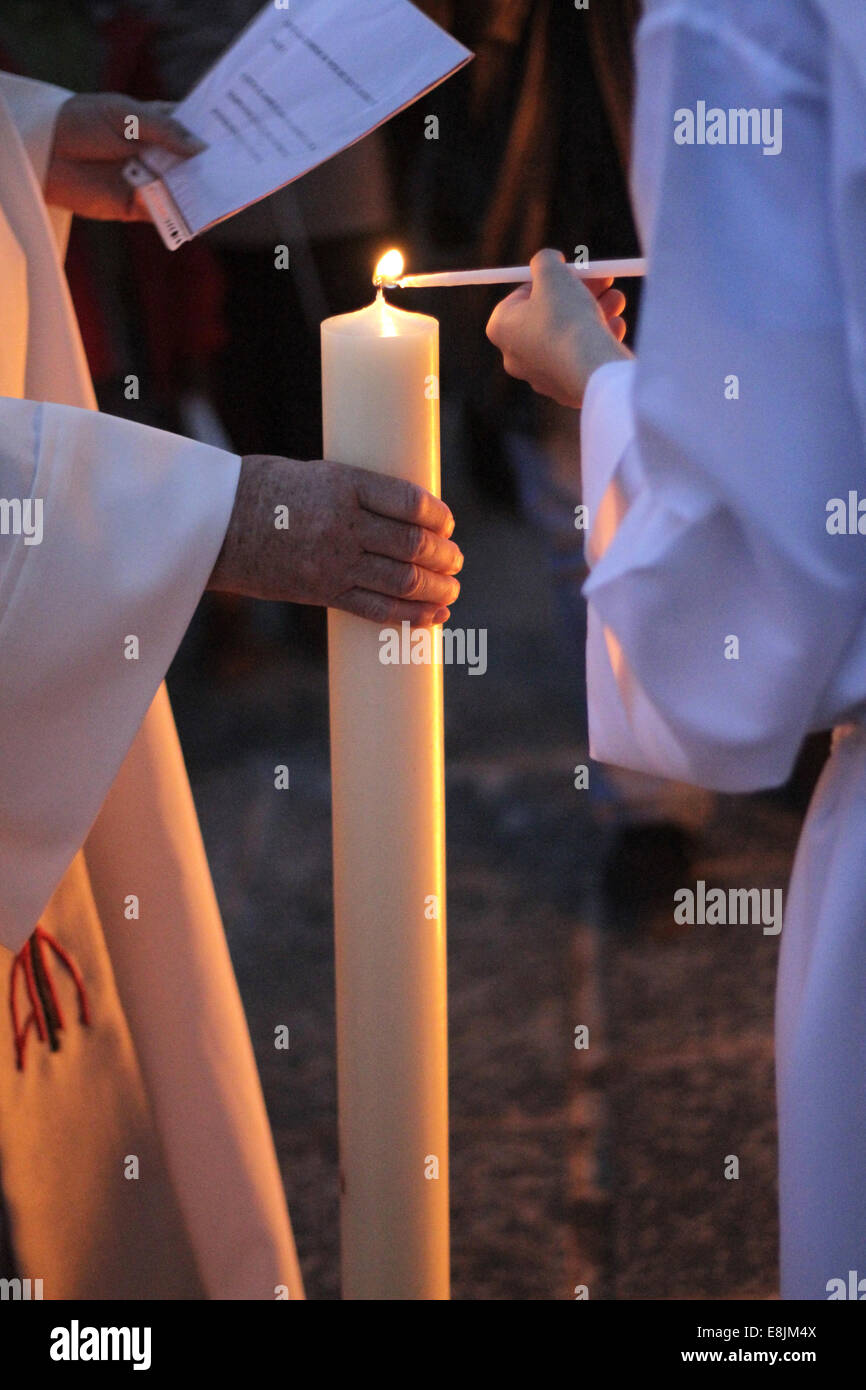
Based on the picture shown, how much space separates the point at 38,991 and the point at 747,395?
2.54 feet

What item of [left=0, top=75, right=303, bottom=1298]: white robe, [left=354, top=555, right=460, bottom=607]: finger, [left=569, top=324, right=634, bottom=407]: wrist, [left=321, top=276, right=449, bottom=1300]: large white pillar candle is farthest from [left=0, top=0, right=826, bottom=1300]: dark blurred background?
[left=569, top=324, right=634, bottom=407]: wrist

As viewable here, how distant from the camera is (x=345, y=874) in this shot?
0.81m

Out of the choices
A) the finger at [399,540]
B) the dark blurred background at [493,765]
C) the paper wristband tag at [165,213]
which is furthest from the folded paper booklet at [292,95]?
the dark blurred background at [493,765]

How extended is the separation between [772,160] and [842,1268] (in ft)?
1.88

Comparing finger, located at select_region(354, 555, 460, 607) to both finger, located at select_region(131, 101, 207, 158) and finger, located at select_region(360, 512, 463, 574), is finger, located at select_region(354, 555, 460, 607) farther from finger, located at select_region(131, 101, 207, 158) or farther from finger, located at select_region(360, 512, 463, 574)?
finger, located at select_region(131, 101, 207, 158)

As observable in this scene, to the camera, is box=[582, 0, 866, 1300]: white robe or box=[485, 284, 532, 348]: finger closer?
box=[582, 0, 866, 1300]: white robe

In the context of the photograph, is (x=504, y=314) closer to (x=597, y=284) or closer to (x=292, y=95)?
(x=597, y=284)

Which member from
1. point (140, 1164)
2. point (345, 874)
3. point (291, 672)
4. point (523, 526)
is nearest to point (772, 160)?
point (345, 874)

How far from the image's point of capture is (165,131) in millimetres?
1098

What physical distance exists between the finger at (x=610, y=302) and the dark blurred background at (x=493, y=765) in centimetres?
108

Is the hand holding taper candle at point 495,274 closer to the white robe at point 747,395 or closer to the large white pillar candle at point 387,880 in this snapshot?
the large white pillar candle at point 387,880

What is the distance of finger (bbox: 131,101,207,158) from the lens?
1.08 meters

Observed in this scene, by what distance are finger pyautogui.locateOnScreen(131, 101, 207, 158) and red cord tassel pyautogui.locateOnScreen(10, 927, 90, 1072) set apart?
61 cm

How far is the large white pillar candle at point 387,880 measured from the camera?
79cm
